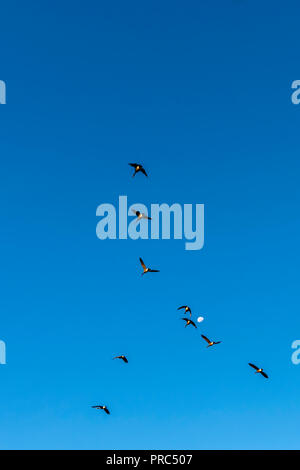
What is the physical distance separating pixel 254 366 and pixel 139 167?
30.3 metres
